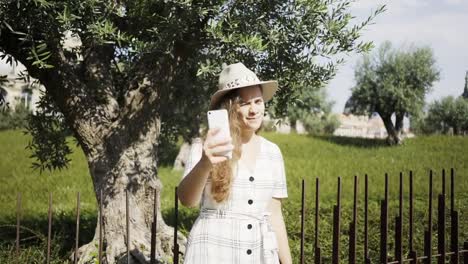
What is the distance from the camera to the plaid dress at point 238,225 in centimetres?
319

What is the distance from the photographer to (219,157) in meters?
2.63

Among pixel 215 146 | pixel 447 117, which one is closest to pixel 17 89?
pixel 447 117

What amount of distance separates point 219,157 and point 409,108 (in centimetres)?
3435

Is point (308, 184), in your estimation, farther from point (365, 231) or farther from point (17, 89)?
point (17, 89)

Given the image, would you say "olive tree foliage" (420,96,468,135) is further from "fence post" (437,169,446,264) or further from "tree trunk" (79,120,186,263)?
"tree trunk" (79,120,186,263)

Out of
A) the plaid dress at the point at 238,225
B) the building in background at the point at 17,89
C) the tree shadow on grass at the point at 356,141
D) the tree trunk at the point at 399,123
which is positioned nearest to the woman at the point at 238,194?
the plaid dress at the point at 238,225

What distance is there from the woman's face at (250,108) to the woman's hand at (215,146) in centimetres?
62

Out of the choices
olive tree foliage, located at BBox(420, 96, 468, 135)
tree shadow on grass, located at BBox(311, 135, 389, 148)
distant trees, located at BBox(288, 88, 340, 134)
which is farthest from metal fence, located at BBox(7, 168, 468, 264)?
distant trees, located at BBox(288, 88, 340, 134)

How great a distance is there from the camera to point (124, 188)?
22.7ft

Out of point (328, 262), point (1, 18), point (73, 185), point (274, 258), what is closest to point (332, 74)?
point (328, 262)

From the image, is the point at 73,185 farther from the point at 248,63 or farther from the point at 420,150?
the point at 420,150

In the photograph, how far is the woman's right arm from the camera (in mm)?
2615

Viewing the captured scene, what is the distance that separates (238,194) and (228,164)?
25cm

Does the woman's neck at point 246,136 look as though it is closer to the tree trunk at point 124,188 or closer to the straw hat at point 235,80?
the straw hat at point 235,80
